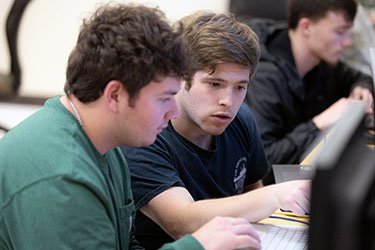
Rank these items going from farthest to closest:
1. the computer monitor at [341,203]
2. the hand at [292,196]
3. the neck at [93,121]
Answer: the hand at [292,196]
the neck at [93,121]
the computer monitor at [341,203]

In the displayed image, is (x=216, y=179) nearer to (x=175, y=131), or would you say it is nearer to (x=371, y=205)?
(x=175, y=131)

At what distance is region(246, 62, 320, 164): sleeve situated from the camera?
199cm

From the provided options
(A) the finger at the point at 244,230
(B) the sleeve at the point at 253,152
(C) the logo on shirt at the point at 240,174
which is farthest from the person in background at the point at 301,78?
(A) the finger at the point at 244,230

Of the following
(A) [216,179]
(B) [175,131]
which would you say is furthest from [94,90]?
(A) [216,179]

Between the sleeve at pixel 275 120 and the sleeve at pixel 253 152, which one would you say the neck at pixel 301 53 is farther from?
the sleeve at pixel 253 152

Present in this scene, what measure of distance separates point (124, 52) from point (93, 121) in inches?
5.6

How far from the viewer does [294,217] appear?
1309 millimetres

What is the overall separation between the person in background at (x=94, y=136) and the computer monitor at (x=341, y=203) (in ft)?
1.16

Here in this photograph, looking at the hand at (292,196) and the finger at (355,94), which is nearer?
the hand at (292,196)

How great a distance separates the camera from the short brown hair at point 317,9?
89.3 inches

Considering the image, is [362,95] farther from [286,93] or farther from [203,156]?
[203,156]

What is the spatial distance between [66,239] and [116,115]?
239 mm

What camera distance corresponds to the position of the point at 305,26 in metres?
2.32

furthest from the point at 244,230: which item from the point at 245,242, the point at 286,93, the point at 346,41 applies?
the point at 346,41
